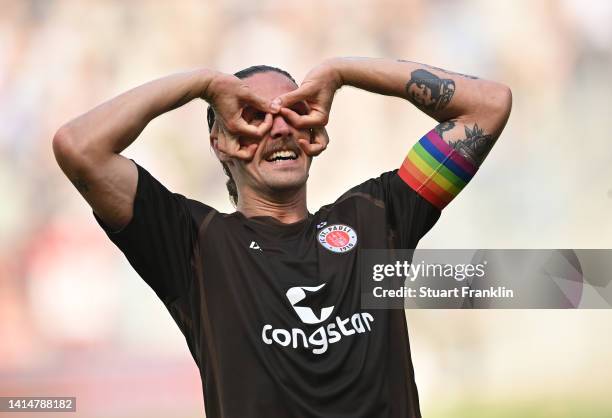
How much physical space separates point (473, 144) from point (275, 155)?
1.62 feet

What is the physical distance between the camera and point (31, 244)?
4.11 meters

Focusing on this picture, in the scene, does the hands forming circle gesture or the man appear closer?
the man

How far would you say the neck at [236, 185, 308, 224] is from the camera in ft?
7.13

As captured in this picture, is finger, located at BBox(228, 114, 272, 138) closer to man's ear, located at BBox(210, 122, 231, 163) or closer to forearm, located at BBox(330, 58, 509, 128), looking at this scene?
man's ear, located at BBox(210, 122, 231, 163)

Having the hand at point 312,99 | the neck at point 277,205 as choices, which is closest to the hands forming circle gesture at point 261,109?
the hand at point 312,99

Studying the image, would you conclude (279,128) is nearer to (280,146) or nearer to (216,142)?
(280,146)

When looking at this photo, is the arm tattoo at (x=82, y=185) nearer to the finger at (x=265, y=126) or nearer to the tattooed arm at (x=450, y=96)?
the finger at (x=265, y=126)

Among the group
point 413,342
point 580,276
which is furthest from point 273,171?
point 413,342

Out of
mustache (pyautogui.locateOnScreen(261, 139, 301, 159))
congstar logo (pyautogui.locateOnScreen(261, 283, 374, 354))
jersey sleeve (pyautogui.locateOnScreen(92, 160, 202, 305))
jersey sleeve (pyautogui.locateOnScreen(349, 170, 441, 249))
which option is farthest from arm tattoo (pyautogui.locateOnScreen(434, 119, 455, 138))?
jersey sleeve (pyautogui.locateOnScreen(92, 160, 202, 305))

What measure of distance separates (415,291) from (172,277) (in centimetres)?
150

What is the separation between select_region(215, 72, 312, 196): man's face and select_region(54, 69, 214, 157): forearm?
0.16 meters

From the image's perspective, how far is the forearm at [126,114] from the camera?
6.25 ft

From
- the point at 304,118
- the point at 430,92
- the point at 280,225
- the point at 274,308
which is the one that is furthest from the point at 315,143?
the point at 274,308

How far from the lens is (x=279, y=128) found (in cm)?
209
